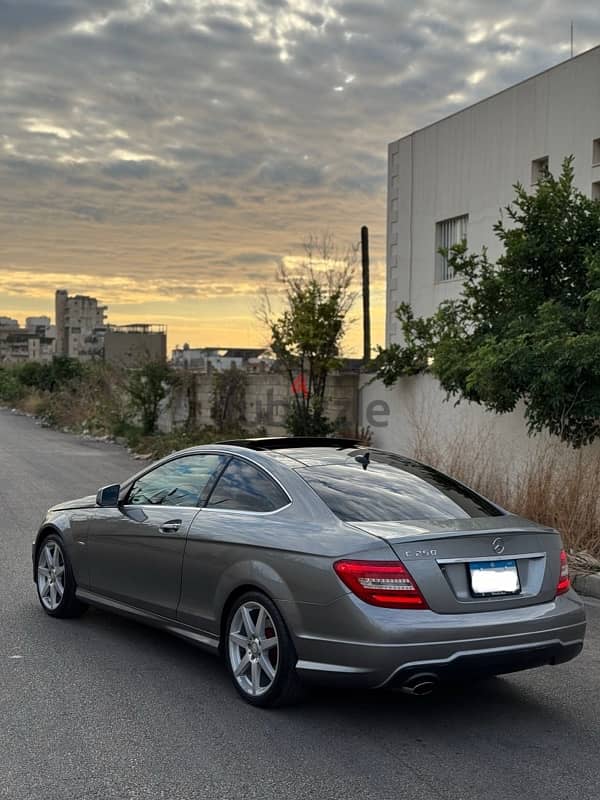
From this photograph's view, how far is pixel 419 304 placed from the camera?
26.2 metres

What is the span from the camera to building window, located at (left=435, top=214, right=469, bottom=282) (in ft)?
81.9

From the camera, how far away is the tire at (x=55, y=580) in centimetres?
702

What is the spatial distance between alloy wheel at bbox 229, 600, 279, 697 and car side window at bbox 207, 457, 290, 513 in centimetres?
60

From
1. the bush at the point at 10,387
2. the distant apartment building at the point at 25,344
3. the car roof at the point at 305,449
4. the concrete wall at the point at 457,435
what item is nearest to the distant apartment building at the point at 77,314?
the distant apartment building at the point at 25,344

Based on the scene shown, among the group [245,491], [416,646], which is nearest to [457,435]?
[245,491]

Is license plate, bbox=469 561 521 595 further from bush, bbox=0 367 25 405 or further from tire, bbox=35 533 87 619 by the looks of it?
bush, bbox=0 367 25 405

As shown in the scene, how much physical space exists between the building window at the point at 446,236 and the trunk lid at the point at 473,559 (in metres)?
20.4

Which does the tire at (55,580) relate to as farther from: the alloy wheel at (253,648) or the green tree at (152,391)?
the green tree at (152,391)

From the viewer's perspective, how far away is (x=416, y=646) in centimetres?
463

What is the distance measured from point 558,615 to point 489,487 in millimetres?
6250

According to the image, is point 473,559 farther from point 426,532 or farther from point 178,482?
point 178,482

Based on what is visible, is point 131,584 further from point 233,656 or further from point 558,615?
point 558,615

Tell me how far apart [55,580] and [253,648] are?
2579mm

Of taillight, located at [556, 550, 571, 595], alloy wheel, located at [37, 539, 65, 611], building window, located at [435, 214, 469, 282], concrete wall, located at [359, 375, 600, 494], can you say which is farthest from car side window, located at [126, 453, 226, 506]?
building window, located at [435, 214, 469, 282]
